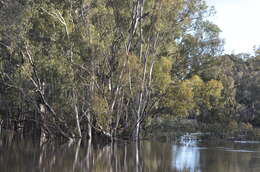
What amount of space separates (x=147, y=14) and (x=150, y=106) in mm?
6746

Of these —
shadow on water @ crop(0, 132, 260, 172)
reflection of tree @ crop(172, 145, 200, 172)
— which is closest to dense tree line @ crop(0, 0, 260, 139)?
shadow on water @ crop(0, 132, 260, 172)

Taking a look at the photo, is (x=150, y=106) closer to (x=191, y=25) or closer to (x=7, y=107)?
(x=191, y=25)

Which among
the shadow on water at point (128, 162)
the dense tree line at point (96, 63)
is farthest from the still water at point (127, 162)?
the dense tree line at point (96, 63)

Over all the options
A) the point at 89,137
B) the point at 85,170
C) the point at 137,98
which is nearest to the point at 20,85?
the point at 89,137

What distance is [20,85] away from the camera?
1161 inches

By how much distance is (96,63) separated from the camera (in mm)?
28641

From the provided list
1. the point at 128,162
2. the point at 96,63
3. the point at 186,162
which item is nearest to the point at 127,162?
the point at 128,162

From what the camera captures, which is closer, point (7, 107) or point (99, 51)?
point (99, 51)

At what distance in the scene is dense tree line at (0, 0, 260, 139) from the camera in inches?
1097

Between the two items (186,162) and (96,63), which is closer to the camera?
(186,162)

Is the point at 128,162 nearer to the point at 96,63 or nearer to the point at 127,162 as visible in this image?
the point at 127,162

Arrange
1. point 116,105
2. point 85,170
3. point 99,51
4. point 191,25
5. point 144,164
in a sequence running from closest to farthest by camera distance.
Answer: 1. point 85,170
2. point 144,164
3. point 99,51
4. point 116,105
5. point 191,25

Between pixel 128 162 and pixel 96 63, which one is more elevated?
pixel 96 63

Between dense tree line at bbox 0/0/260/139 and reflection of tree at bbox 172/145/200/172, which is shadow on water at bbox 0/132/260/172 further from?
dense tree line at bbox 0/0/260/139
